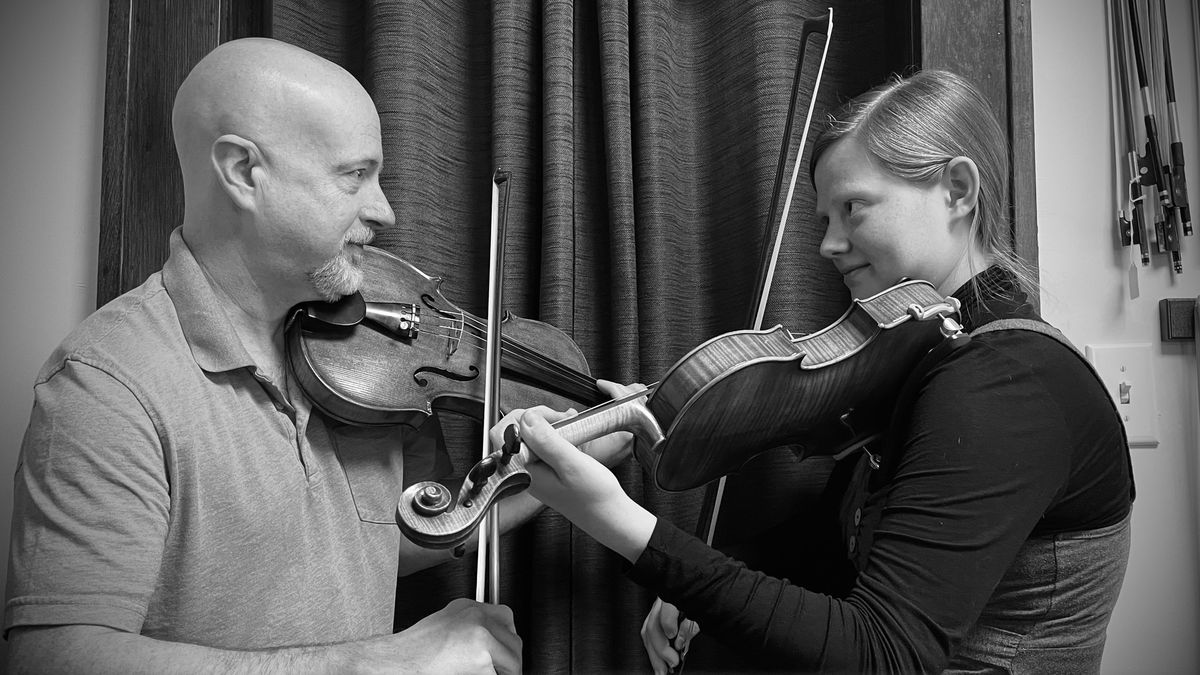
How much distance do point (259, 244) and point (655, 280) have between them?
2.10ft

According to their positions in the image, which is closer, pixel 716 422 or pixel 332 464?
pixel 716 422

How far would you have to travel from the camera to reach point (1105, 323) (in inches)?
48.5

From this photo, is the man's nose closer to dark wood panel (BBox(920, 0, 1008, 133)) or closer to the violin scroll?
the violin scroll

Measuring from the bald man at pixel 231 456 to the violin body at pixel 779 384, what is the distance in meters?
0.25

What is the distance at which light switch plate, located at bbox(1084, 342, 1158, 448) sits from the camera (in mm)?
1218

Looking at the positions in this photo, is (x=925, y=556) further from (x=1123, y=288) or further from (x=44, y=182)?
(x=44, y=182)

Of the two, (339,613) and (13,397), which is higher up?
(13,397)

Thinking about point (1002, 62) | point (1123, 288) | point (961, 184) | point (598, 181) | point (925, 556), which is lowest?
point (925, 556)

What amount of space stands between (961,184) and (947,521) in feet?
1.43

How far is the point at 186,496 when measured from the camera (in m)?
0.82

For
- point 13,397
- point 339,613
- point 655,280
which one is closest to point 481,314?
point 655,280

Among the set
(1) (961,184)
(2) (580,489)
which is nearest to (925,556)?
(2) (580,489)

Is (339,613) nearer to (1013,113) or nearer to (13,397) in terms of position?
(13,397)

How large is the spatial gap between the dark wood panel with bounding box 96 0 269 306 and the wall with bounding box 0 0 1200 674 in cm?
6
